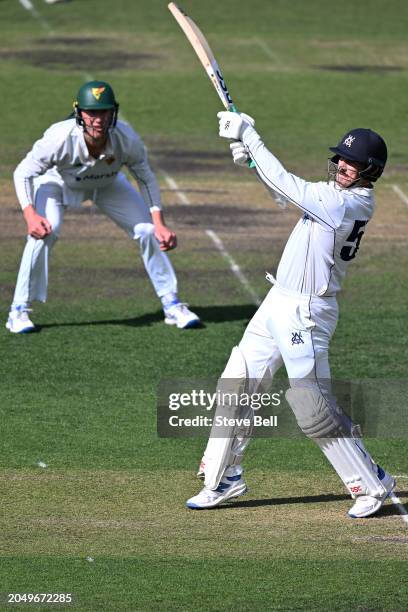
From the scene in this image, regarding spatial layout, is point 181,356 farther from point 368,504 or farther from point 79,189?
point 368,504

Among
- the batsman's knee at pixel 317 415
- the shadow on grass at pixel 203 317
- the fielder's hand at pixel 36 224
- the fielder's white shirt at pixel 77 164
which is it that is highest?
the fielder's white shirt at pixel 77 164

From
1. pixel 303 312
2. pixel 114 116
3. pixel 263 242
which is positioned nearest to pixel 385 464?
pixel 303 312

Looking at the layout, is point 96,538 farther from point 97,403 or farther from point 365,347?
point 365,347

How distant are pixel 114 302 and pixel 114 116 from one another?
7.34 ft

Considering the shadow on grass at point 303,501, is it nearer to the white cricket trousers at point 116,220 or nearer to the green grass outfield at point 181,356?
the green grass outfield at point 181,356

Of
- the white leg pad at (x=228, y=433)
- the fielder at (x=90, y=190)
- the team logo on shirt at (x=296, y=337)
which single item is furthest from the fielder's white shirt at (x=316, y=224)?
the fielder at (x=90, y=190)

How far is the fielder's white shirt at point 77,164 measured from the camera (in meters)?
12.1

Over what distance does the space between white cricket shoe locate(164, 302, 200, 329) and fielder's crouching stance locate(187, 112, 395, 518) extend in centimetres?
428

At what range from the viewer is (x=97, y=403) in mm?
10664

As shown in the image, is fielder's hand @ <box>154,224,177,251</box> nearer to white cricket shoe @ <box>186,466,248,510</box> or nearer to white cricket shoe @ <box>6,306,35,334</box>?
white cricket shoe @ <box>6,306,35,334</box>

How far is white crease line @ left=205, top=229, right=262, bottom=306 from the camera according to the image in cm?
1399

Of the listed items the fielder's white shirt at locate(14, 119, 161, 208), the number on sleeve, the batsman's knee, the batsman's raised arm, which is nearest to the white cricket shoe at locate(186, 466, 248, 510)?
the batsman's knee

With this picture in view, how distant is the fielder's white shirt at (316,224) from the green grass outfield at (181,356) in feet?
4.63

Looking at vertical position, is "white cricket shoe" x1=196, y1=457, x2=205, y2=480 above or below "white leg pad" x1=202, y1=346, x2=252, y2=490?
below
